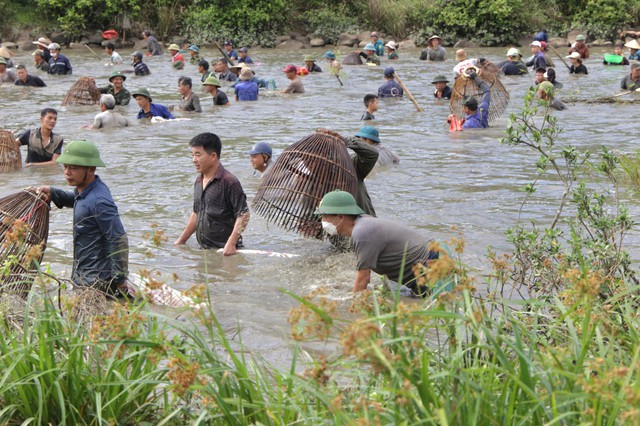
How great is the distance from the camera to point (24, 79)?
22000 millimetres

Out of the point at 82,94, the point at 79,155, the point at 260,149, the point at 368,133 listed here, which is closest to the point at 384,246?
the point at 79,155

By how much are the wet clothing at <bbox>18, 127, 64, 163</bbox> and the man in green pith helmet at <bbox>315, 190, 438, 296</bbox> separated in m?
6.99

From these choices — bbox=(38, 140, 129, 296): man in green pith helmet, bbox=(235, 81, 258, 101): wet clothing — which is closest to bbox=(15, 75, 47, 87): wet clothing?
bbox=(235, 81, 258, 101): wet clothing

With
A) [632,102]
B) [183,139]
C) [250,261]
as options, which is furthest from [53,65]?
[250,261]

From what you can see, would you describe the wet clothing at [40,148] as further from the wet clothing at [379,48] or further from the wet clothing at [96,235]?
the wet clothing at [379,48]

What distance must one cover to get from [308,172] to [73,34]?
29218 millimetres

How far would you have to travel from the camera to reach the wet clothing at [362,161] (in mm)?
8727

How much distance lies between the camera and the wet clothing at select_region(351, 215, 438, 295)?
23.0ft

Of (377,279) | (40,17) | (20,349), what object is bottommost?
(377,279)

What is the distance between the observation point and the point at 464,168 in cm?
1364

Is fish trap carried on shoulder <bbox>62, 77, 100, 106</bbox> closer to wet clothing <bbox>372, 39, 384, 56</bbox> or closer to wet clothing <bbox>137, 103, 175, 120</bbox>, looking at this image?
wet clothing <bbox>137, 103, 175, 120</bbox>

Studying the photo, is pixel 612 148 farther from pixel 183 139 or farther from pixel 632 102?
pixel 183 139

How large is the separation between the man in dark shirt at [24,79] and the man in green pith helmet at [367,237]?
16.7m

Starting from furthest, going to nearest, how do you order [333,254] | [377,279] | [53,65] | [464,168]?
1. [53,65]
2. [464,168]
3. [333,254]
4. [377,279]
